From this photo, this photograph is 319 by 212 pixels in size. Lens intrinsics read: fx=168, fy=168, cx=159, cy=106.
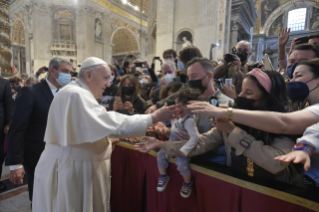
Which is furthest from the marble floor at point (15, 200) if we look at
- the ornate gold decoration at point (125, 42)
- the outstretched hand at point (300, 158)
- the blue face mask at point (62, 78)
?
the ornate gold decoration at point (125, 42)

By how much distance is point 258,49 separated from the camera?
17094 mm

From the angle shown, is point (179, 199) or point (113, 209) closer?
point (179, 199)

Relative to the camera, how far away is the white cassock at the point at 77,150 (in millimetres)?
1447

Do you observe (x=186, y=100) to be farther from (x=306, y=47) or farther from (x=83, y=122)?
(x=306, y=47)

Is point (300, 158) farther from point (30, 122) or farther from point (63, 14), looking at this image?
point (63, 14)

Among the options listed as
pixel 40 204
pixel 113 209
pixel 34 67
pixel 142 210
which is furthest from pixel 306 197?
pixel 34 67

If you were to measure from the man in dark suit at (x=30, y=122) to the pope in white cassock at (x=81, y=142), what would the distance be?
0.72 m

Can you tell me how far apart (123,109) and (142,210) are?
5.19 feet

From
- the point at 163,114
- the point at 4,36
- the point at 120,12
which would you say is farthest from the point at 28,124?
the point at 120,12

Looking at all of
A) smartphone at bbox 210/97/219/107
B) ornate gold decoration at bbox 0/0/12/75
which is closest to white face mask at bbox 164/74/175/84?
smartphone at bbox 210/97/219/107

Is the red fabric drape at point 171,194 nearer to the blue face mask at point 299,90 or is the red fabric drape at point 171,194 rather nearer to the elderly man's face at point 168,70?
the blue face mask at point 299,90

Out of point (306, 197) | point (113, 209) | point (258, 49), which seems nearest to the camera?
point (306, 197)

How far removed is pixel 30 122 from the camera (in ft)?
7.67

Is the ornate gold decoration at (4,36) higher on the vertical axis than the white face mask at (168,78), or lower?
higher
